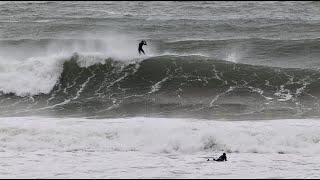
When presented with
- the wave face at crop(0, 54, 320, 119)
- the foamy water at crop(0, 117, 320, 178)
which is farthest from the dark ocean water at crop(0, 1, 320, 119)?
the foamy water at crop(0, 117, 320, 178)

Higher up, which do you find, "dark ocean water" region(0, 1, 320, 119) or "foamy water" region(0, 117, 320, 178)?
"dark ocean water" region(0, 1, 320, 119)

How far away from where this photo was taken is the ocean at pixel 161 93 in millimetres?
13445

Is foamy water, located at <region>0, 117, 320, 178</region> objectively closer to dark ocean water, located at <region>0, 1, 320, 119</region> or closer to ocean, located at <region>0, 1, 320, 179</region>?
ocean, located at <region>0, 1, 320, 179</region>

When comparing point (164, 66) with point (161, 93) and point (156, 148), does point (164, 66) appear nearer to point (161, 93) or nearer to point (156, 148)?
point (161, 93)

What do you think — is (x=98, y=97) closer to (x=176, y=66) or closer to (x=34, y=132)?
(x=176, y=66)

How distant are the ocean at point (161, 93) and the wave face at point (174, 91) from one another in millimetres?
37

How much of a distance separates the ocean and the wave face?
4 centimetres

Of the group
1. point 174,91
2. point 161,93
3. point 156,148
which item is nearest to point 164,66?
point 174,91

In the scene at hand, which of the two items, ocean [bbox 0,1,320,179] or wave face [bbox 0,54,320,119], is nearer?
ocean [bbox 0,1,320,179]

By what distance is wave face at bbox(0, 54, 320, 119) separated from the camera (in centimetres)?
1856

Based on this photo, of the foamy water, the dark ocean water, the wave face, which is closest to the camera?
the foamy water

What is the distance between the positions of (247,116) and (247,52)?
911cm

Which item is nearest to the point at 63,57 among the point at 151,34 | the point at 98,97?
the point at 98,97

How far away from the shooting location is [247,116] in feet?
57.3
